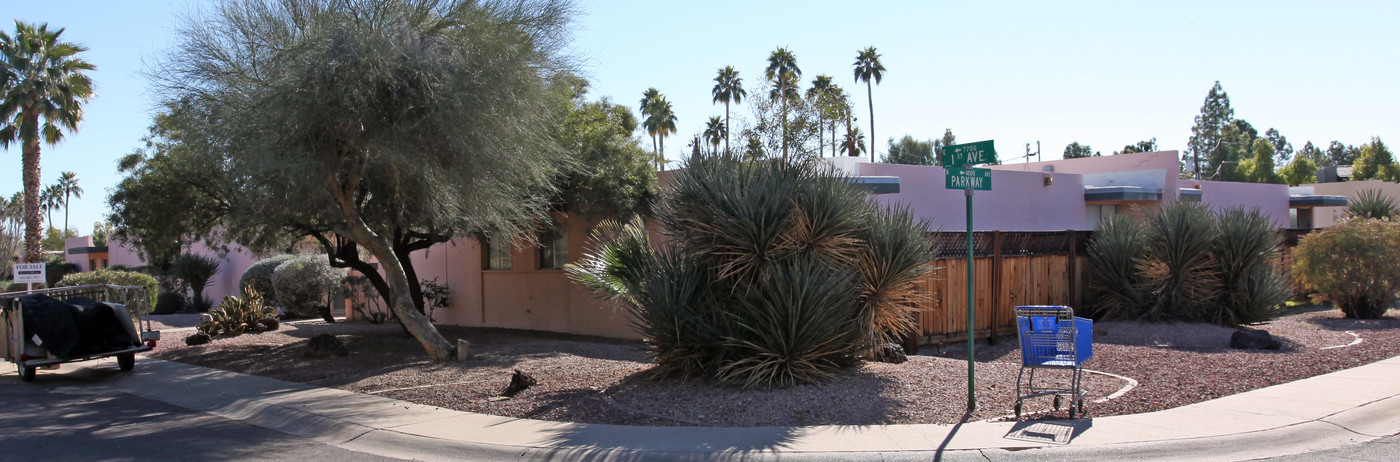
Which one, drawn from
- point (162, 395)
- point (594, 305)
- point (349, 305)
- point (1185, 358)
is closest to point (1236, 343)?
point (1185, 358)

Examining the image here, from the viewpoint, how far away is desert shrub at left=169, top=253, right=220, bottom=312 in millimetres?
32688

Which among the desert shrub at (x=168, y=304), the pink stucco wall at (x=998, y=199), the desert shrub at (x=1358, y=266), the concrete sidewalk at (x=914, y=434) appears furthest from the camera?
the desert shrub at (x=168, y=304)

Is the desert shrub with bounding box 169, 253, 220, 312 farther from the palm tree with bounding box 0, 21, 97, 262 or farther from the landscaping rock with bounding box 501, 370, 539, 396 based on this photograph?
the landscaping rock with bounding box 501, 370, 539, 396

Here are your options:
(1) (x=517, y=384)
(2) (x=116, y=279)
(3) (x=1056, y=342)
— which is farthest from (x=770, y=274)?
(2) (x=116, y=279)

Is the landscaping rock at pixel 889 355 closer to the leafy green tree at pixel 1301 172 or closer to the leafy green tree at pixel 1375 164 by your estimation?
the leafy green tree at pixel 1301 172

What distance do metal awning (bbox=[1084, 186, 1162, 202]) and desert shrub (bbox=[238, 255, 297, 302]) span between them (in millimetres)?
24303

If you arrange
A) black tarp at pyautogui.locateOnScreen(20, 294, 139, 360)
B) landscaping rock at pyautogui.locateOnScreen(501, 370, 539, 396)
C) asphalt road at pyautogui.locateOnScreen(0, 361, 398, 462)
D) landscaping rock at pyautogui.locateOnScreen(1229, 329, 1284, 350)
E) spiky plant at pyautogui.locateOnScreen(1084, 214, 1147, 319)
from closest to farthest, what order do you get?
asphalt road at pyautogui.locateOnScreen(0, 361, 398, 462) < landscaping rock at pyautogui.locateOnScreen(501, 370, 539, 396) < landscaping rock at pyautogui.locateOnScreen(1229, 329, 1284, 350) < black tarp at pyautogui.locateOnScreen(20, 294, 139, 360) < spiky plant at pyautogui.locateOnScreen(1084, 214, 1147, 319)

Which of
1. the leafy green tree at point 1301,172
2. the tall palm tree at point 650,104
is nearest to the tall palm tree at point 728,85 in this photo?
the tall palm tree at point 650,104

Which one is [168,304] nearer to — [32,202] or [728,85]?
[32,202]

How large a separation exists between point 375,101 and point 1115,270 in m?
12.8

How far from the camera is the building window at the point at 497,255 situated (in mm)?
20808

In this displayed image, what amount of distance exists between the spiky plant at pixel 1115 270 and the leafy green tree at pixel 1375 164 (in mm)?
41750

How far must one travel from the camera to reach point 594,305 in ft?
59.4

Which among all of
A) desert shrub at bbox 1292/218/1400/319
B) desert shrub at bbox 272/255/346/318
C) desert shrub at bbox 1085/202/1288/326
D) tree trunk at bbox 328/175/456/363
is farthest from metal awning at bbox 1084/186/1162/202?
desert shrub at bbox 272/255/346/318
